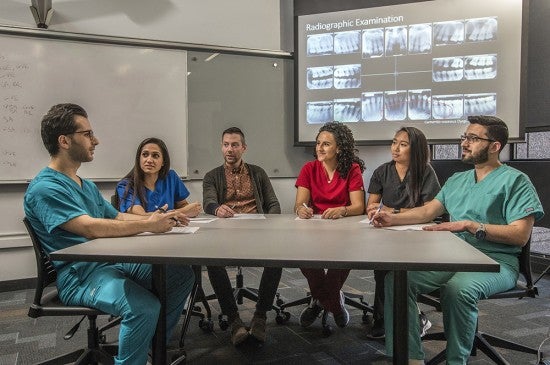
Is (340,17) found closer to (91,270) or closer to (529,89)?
(529,89)

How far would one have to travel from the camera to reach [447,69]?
3436mm

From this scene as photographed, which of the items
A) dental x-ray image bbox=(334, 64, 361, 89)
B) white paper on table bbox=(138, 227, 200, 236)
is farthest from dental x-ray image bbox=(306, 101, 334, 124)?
white paper on table bbox=(138, 227, 200, 236)

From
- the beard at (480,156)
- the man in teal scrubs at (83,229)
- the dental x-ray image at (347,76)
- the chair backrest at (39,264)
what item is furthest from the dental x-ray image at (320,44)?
the chair backrest at (39,264)

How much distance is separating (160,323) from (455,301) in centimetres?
108

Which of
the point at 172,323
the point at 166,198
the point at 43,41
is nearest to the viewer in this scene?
the point at 172,323

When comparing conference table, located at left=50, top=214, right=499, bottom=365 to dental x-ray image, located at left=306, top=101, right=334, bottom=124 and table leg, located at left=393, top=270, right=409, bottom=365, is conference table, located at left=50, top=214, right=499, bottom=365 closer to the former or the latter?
table leg, located at left=393, top=270, right=409, bottom=365

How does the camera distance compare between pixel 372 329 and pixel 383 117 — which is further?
pixel 383 117

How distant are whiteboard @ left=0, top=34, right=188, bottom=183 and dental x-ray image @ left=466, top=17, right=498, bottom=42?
2252 millimetres

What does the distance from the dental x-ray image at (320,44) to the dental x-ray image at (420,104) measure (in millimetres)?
774

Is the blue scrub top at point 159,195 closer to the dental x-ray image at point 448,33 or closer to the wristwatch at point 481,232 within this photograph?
the wristwatch at point 481,232

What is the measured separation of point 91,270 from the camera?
168 cm

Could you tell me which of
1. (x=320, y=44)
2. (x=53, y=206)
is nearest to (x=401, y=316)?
(x=53, y=206)

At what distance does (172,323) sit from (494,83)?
2.86 metres

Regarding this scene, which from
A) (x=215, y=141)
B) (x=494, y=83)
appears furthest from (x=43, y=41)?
(x=494, y=83)
